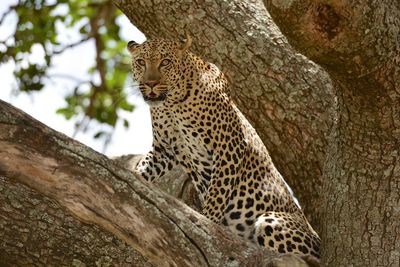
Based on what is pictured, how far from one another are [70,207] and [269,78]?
11.1 feet

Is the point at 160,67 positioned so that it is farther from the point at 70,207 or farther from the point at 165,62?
the point at 70,207

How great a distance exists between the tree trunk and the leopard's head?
0.21 m

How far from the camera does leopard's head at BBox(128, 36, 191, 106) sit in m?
8.84

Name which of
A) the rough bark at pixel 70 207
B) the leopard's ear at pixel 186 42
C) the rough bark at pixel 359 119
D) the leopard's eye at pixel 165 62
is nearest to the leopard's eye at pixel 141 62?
the leopard's eye at pixel 165 62

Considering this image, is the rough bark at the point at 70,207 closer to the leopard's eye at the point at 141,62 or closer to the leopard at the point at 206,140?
the leopard at the point at 206,140

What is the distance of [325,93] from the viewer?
863 centimetres

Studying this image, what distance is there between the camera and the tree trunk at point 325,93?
588cm

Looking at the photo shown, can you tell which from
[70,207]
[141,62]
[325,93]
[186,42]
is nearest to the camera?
[70,207]

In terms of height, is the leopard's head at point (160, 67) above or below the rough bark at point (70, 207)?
below

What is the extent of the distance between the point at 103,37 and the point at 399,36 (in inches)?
335

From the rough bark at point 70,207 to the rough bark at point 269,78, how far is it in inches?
113

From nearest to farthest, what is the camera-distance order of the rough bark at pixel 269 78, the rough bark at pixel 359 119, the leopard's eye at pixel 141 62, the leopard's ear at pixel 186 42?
the rough bark at pixel 359 119
the rough bark at pixel 269 78
the leopard's ear at pixel 186 42
the leopard's eye at pixel 141 62

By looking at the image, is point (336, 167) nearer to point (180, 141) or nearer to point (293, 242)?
point (293, 242)

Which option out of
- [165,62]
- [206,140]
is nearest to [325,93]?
[206,140]
